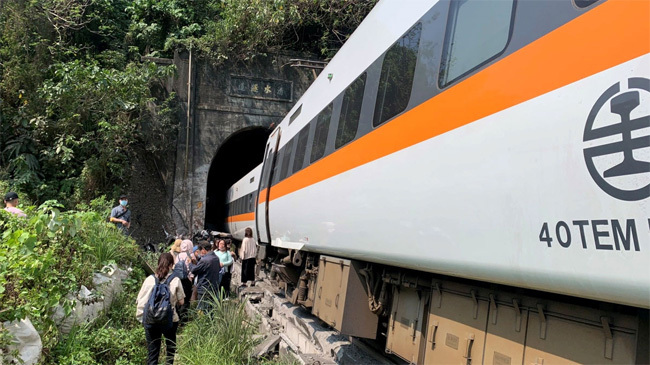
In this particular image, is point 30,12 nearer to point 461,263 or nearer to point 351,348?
point 351,348

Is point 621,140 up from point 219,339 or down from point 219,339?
up

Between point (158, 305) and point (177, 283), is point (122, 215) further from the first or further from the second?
point (158, 305)

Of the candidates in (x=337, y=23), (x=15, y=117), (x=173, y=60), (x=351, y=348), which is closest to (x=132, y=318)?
(x=351, y=348)

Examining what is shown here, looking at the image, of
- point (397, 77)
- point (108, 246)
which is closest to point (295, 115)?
point (108, 246)

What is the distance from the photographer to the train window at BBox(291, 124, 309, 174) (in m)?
6.75

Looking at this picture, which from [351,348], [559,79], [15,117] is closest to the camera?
[559,79]

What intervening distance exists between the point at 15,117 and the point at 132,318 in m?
9.63

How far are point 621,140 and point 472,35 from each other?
4.35ft

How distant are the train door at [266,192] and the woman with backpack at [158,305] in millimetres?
2836

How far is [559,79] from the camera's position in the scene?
204 centimetres

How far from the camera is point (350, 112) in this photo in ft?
16.0

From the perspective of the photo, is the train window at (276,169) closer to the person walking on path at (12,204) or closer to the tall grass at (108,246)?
the tall grass at (108,246)

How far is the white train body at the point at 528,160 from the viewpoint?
68.3 inches

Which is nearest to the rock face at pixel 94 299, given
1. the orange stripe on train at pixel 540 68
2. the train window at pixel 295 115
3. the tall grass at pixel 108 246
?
the tall grass at pixel 108 246
